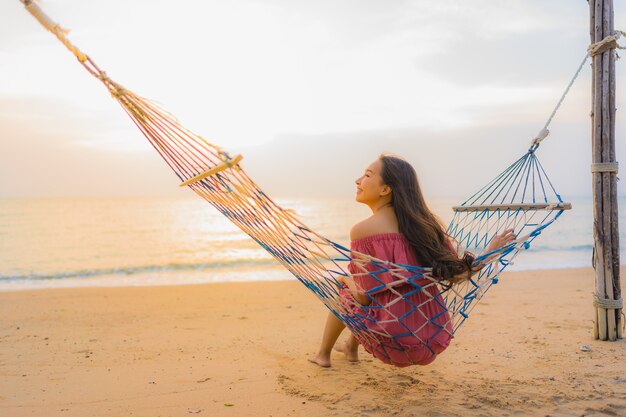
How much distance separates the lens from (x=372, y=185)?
2.47 metres

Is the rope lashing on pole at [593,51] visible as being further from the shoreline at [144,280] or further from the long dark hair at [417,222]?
the shoreline at [144,280]

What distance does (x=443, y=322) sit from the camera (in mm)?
2410

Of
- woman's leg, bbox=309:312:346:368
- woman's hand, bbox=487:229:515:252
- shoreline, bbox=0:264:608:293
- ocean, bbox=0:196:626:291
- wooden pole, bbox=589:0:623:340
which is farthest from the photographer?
ocean, bbox=0:196:626:291

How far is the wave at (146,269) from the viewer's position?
28.9 ft

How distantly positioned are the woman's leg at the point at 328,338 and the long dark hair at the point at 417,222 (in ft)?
2.19

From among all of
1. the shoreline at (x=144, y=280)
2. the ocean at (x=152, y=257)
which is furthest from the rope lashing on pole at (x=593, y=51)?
the shoreline at (x=144, y=280)

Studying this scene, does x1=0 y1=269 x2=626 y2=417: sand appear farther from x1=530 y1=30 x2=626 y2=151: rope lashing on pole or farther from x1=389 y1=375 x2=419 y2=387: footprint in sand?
x1=530 y1=30 x2=626 y2=151: rope lashing on pole

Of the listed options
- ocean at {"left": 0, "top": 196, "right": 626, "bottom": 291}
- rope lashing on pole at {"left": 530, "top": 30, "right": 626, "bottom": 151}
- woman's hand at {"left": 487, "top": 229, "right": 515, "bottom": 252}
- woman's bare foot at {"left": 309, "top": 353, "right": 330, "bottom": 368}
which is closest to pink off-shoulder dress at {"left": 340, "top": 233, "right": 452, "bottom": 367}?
woman's hand at {"left": 487, "top": 229, "right": 515, "bottom": 252}

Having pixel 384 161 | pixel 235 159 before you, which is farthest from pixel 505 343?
pixel 235 159

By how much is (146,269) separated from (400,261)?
7.83 m

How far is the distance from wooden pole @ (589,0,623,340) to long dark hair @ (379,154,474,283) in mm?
1327

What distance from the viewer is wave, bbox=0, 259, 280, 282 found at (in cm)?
880

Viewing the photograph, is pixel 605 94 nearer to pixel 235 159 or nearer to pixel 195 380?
pixel 235 159

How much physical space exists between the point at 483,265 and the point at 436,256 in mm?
202
